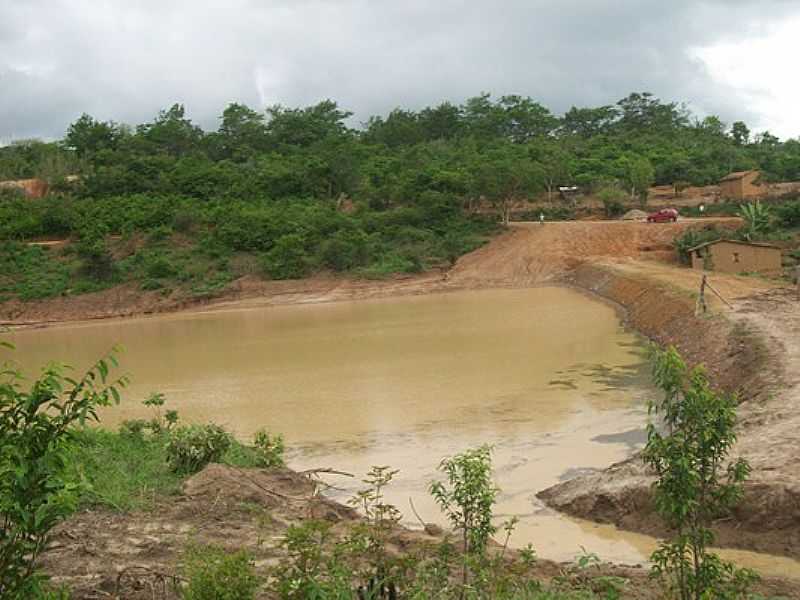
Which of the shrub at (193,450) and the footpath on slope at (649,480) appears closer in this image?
the footpath on slope at (649,480)

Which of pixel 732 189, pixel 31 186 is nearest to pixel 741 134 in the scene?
pixel 732 189

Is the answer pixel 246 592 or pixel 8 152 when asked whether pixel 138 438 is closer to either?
pixel 246 592

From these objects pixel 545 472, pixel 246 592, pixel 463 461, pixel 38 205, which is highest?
pixel 38 205

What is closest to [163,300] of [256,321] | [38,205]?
[256,321]

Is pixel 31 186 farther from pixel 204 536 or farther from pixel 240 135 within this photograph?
pixel 204 536

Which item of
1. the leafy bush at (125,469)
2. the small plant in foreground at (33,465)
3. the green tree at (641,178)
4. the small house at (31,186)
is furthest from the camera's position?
the small house at (31,186)

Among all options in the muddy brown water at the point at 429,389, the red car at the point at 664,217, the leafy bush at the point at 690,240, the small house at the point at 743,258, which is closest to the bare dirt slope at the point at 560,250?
the red car at the point at 664,217

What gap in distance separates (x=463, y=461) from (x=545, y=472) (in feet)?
18.1

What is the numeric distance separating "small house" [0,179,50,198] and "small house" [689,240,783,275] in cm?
4666

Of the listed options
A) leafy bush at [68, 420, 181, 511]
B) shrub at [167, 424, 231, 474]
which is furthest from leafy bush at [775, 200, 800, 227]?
shrub at [167, 424, 231, 474]

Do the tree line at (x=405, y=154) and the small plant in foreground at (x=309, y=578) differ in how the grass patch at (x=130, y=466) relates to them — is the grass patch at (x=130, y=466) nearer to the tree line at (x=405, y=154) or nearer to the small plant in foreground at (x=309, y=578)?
the small plant in foreground at (x=309, y=578)

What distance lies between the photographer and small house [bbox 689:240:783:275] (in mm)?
32469

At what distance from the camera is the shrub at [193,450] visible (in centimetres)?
1097

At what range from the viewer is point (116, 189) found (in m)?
57.8
